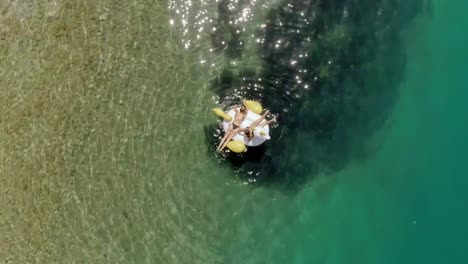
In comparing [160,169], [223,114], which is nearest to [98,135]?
[160,169]

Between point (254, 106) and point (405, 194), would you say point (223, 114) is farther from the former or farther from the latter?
point (405, 194)

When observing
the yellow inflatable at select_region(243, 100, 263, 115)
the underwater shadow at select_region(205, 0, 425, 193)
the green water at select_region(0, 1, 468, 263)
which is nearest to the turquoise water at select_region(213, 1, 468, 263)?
the green water at select_region(0, 1, 468, 263)

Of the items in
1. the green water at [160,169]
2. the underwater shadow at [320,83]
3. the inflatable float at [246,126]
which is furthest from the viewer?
the underwater shadow at [320,83]

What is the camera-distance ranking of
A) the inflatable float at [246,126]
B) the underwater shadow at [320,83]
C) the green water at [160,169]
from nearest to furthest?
the inflatable float at [246,126], the green water at [160,169], the underwater shadow at [320,83]

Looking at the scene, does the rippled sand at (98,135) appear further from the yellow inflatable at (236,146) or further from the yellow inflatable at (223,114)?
the yellow inflatable at (236,146)

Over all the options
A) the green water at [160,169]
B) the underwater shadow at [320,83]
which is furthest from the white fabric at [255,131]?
the green water at [160,169]

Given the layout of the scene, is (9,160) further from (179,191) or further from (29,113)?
(179,191)
